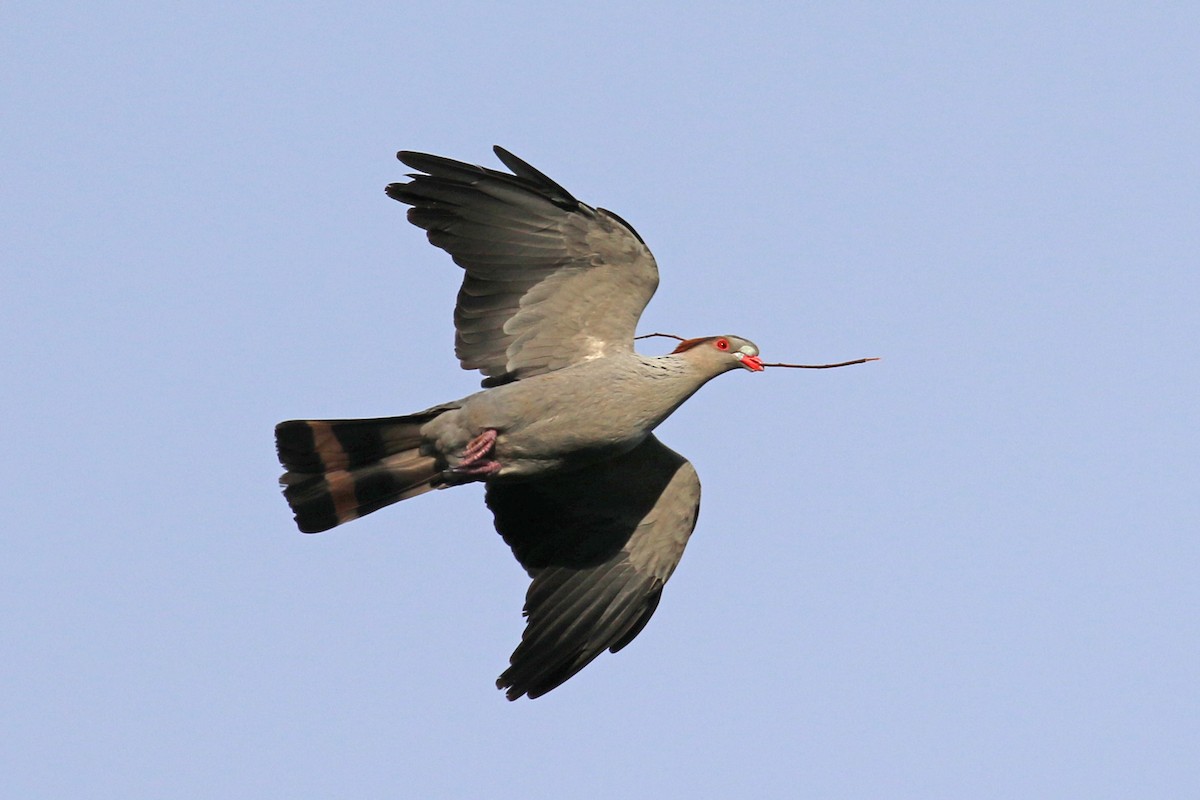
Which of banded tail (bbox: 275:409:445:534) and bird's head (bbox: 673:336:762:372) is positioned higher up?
bird's head (bbox: 673:336:762:372)

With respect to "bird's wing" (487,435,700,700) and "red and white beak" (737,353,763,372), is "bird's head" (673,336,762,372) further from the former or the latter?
"bird's wing" (487,435,700,700)

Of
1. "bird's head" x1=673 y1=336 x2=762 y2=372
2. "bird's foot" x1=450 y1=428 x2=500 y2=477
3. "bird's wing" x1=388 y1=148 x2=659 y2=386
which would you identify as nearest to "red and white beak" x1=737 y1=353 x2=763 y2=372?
"bird's head" x1=673 y1=336 x2=762 y2=372

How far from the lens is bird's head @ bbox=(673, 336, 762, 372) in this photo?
1070 centimetres

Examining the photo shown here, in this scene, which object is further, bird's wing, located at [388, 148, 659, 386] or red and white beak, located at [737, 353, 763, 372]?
red and white beak, located at [737, 353, 763, 372]

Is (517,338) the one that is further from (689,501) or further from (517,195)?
(689,501)

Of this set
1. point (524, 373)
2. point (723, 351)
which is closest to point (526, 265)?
point (524, 373)

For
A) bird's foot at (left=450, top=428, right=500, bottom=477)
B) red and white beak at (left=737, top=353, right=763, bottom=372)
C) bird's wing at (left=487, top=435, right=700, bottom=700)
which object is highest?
red and white beak at (left=737, top=353, right=763, bottom=372)

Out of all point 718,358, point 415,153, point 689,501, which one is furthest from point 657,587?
point 415,153

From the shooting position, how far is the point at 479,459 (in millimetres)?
10375

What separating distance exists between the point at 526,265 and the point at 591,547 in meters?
1.97

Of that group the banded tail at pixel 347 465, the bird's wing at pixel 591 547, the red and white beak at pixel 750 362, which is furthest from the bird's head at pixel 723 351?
the banded tail at pixel 347 465

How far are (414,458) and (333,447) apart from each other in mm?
496

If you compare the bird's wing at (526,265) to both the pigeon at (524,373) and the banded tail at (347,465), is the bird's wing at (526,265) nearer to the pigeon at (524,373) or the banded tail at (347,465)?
the pigeon at (524,373)

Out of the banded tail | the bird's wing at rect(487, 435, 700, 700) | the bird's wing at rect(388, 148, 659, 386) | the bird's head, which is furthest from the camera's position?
the bird's wing at rect(487, 435, 700, 700)
